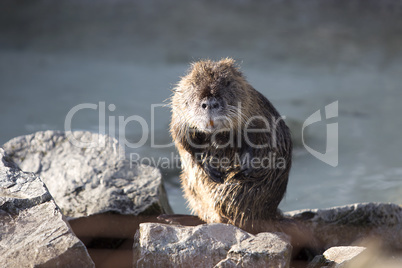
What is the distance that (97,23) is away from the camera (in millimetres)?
8922

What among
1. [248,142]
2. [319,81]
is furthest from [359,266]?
[319,81]

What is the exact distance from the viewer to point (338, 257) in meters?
2.64

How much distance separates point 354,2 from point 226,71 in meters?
6.46

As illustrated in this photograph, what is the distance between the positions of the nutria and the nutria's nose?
2.9 inches

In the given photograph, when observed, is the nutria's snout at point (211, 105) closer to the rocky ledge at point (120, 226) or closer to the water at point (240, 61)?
the rocky ledge at point (120, 226)

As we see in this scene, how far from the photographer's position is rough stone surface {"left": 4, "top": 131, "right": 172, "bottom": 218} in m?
3.44

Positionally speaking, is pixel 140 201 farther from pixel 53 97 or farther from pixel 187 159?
pixel 53 97

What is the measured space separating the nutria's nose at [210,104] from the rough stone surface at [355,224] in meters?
1.05

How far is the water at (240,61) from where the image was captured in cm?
621
